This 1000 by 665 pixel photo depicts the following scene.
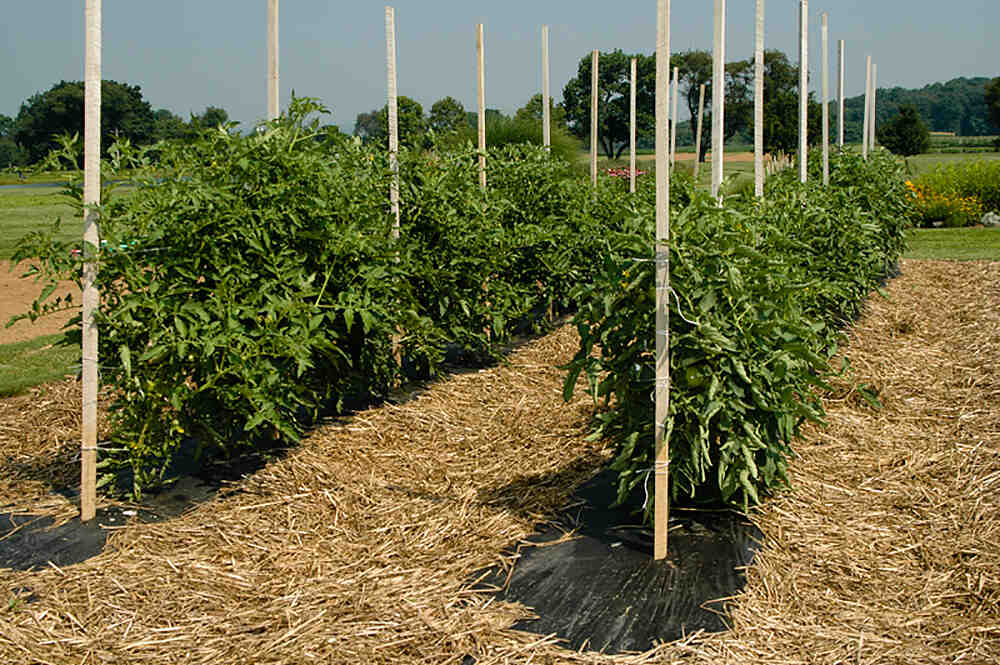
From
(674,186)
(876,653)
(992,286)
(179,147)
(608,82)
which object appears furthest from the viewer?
(608,82)

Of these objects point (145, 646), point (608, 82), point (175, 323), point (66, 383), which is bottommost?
point (145, 646)

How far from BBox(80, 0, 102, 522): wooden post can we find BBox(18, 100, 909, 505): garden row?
2.7 inches

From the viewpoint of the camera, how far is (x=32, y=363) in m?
6.23

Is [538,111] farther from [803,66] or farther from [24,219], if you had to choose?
[803,66]

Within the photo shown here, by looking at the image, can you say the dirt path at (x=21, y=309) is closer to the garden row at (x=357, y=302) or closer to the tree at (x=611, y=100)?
the garden row at (x=357, y=302)

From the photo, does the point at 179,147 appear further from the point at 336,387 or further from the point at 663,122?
the point at 663,122

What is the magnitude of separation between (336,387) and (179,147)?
1482mm

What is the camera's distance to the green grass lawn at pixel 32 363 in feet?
18.6

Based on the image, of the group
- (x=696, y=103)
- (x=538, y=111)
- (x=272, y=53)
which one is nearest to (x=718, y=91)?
(x=272, y=53)

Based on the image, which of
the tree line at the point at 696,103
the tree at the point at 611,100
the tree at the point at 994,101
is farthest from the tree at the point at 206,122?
the tree at the point at 994,101

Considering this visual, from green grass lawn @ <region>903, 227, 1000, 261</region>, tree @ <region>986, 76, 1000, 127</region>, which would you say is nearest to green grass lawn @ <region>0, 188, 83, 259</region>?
green grass lawn @ <region>903, 227, 1000, 261</region>

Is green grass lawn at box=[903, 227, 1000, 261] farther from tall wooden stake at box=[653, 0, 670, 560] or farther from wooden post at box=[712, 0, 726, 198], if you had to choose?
tall wooden stake at box=[653, 0, 670, 560]

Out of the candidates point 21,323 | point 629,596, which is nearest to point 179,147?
point 629,596

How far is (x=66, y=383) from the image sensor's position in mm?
5633
